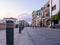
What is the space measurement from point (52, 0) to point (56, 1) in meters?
6.40

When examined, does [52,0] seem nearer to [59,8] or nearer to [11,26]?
[59,8]

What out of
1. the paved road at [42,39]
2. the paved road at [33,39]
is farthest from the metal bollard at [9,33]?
the paved road at [42,39]

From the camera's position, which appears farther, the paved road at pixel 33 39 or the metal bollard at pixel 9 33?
the paved road at pixel 33 39

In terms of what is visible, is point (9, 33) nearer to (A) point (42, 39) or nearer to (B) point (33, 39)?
(B) point (33, 39)

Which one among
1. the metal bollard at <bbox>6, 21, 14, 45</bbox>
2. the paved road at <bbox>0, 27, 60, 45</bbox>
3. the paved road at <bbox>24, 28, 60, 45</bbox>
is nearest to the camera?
the metal bollard at <bbox>6, 21, 14, 45</bbox>

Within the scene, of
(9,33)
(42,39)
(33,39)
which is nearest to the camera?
(9,33)

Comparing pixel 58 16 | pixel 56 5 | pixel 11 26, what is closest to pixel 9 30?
pixel 11 26

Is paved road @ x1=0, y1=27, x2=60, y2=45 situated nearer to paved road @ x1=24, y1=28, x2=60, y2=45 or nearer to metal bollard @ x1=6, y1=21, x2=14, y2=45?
paved road @ x1=24, y1=28, x2=60, y2=45

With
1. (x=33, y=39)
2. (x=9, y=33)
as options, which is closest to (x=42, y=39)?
(x=33, y=39)

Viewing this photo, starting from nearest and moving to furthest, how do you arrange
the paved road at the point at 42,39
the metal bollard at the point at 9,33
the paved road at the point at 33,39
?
1. the metal bollard at the point at 9,33
2. the paved road at the point at 33,39
3. the paved road at the point at 42,39

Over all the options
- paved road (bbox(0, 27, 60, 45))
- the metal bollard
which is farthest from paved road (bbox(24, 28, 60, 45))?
the metal bollard

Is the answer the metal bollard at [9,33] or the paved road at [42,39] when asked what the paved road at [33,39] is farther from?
the metal bollard at [9,33]

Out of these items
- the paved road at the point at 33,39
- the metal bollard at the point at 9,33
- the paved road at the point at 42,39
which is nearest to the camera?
the metal bollard at the point at 9,33

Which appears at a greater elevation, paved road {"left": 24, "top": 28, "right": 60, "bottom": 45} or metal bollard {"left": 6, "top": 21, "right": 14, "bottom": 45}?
metal bollard {"left": 6, "top": 21, "right": 14, "bottom": 45}
